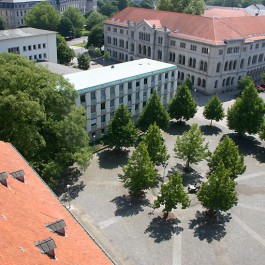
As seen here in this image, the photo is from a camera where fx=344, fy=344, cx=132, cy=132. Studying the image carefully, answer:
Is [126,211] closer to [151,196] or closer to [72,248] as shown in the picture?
[151,196]

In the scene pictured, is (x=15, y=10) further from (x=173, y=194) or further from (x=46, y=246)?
(x=46, y=246)

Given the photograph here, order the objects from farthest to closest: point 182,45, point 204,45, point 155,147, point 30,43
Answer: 1. point 30,43
2. point 182,45
3. point 204,45
4. point 155,147

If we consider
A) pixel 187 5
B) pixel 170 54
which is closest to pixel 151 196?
pixel 170 54

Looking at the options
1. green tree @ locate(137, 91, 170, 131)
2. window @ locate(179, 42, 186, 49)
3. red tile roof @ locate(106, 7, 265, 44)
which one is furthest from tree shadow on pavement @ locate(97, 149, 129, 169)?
window @ locate(179, 42, 186, 49)

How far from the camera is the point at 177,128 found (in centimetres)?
7162

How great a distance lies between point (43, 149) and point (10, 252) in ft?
89.1

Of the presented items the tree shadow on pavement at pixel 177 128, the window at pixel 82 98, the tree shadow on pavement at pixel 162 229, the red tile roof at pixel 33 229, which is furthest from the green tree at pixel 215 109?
the red tile roof at pixel 33 229

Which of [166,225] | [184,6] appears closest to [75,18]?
[184,6]

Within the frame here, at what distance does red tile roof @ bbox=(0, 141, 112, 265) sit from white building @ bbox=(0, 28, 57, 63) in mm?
73722

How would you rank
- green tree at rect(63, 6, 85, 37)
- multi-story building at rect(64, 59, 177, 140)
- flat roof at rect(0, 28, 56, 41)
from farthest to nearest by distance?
green tree at rect(63, 6, 85, 37) < flat roof at rect(0, 28, 56, 41) < multi-story building at rect(64, 59, 177, 140)

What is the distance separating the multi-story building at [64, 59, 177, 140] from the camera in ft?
203

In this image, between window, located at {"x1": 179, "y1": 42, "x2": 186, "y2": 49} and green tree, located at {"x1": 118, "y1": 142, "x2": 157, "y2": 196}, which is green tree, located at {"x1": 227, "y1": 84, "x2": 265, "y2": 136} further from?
window, located at {"x1": 179, "y1": 42, "x2": 186, "y2": 49}

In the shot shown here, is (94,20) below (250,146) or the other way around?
the other way around

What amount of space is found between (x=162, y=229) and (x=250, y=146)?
29.9m
